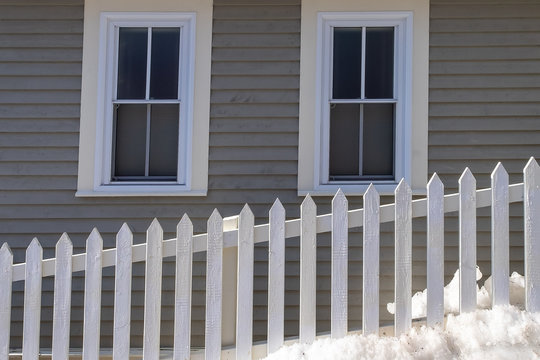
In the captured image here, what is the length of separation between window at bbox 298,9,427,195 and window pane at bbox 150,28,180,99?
1.20 metres

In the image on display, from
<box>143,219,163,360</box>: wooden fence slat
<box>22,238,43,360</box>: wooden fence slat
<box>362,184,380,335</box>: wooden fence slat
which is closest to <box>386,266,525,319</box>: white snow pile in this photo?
<box>362,184,380,335</box>: wooden fence slat

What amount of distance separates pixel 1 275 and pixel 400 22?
4057 mm

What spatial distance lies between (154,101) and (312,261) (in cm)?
279

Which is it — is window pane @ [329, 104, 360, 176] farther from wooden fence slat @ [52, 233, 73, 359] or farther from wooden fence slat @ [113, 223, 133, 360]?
wooden fence slat @ [52, 233, 73, 359]

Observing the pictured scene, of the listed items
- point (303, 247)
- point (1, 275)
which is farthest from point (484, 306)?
point (1, 275)

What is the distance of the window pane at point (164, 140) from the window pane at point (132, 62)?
0.25m

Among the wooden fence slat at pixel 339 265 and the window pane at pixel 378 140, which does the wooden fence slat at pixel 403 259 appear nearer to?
the wooden fence slat at pixel 339 265

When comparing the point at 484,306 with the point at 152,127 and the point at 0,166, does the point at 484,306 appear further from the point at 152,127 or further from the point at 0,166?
the point at 0,166

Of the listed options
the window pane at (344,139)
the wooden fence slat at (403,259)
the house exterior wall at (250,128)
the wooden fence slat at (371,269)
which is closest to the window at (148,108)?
the house exterior wall at (250,128)

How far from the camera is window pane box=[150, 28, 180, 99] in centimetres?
697

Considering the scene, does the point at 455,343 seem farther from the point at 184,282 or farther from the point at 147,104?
the point at 147,104

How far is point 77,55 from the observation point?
6.92 m

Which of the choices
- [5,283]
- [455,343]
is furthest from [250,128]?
[455,343]

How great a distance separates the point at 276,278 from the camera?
4.82 meters
